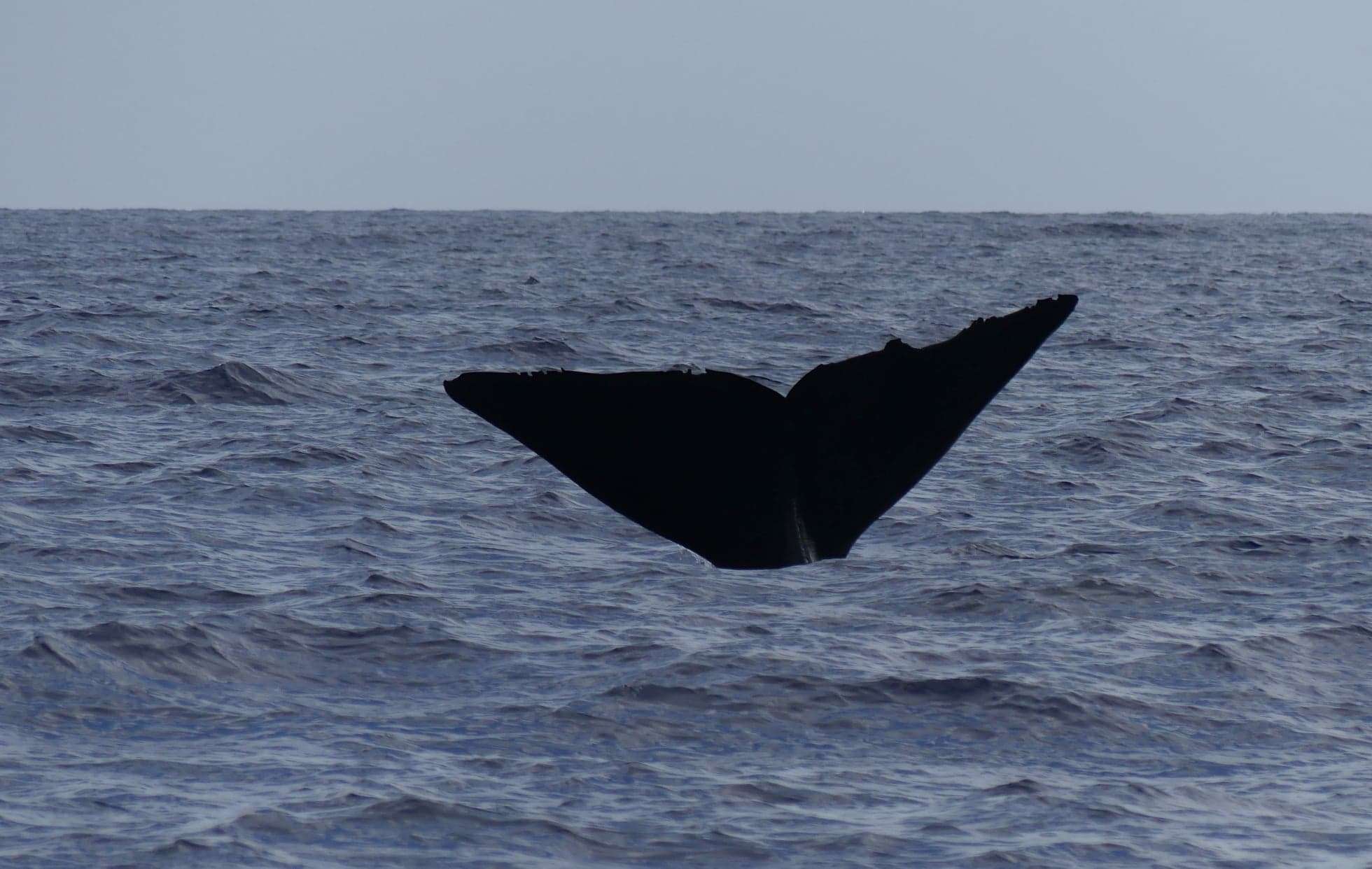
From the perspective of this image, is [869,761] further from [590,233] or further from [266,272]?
[590,233]

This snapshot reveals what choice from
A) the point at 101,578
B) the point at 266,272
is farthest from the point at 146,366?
the point at 266,272

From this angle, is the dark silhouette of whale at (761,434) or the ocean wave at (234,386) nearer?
the dark silhouette of whale at (761,434)

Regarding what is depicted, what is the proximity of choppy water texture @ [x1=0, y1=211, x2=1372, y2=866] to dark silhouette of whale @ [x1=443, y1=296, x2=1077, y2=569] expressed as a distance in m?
1.08

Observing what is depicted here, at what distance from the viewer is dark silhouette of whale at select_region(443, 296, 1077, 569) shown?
6.10 m

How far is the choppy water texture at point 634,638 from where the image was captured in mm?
6457

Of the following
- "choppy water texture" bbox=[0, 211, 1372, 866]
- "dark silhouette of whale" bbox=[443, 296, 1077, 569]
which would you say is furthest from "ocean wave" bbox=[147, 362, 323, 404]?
"dark silhouette of whale" bbox=[443, 296, 1077, 569]

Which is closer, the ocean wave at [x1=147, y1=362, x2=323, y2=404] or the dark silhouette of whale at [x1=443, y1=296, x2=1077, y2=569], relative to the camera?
the dark silhouette of whale at [x1=443, y1=296, x2=1077, y2=569]

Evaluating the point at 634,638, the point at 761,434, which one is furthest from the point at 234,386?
the point at 761,434

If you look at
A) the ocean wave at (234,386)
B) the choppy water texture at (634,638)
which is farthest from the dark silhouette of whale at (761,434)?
the ocean wave at (234,386)

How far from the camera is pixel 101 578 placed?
1030cm

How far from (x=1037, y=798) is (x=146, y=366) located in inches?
599

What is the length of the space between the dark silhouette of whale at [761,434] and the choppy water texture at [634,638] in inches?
42.3

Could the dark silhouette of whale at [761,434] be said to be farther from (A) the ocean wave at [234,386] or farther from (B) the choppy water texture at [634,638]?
(A) the ocean wave at [234,386]

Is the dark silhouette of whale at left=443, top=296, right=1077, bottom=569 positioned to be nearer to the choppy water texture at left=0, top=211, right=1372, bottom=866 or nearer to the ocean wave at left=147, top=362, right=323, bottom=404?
the choppy water texture at left=0, top=211, right=1372, bottom=866
